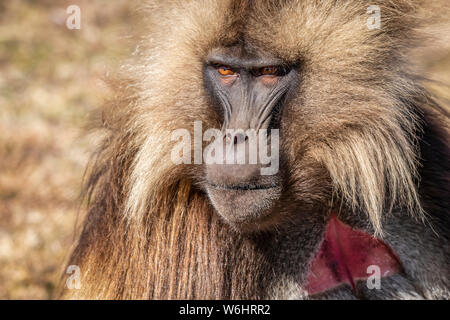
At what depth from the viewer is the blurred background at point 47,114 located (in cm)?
528

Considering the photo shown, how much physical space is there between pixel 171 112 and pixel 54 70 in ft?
17.0

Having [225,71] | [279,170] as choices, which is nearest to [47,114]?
[225,71]

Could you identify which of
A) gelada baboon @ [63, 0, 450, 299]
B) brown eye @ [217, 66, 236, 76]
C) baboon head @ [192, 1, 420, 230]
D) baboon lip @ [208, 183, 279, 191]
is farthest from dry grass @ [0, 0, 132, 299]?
baboon lip @ [208, 183, 279, 191]

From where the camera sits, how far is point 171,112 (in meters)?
3.37

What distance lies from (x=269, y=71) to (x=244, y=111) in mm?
260

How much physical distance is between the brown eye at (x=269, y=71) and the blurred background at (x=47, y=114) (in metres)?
0.90

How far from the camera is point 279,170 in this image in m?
3.18

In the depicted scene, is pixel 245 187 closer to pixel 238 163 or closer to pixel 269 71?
pixel 238 163

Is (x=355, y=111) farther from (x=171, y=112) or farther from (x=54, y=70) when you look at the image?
(x=54, y=70)

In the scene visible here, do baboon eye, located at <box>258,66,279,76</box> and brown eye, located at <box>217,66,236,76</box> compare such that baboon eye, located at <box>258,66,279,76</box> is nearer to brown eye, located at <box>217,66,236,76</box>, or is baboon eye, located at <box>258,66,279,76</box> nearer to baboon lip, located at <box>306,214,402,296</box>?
brown eye, located at <box>217,66,236,76</box>

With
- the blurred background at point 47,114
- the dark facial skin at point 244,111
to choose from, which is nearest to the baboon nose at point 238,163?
the dark facial skin at point 244,111

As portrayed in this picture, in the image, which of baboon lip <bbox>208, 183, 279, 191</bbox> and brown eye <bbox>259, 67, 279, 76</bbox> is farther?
brown eye <bbox>259, 67, 279, 76</bbox>

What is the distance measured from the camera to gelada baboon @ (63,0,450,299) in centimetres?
316

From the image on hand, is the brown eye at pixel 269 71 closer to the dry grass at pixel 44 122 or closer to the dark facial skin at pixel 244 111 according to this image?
the dark facial skin at pixel 244 111
